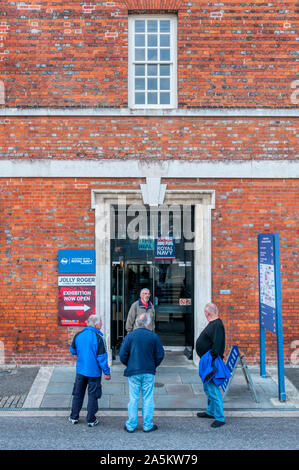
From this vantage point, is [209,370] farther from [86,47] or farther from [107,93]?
[86,47]

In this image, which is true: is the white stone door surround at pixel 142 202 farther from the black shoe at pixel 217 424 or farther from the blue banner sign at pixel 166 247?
the black shoe at pixel 217 424

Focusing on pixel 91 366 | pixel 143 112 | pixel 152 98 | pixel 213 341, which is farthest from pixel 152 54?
pixel 91 366

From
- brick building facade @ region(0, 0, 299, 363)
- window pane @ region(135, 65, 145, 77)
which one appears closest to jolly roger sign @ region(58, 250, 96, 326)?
brick building facade @ region(0, 0, 299, 363)

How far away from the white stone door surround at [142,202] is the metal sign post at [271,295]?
4.44 feet

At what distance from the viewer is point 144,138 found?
8.95m

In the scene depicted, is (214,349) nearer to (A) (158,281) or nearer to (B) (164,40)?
(A) (158,281)

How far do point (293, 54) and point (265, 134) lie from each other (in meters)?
1.75

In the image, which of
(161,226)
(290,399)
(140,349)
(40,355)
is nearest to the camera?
(140,349)

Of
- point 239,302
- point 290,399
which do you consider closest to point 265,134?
point 239,302

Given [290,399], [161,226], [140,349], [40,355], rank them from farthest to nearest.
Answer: [161,226], [40,355], [290,399], [140,349]

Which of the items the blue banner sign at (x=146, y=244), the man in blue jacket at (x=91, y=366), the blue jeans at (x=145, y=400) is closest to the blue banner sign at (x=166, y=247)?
the blue banner sign at (x=146, y=244)

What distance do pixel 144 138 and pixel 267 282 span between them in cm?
379

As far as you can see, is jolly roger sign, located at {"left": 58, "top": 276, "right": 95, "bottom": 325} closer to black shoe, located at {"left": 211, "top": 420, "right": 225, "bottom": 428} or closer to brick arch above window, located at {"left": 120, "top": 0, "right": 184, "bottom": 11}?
black shoe, located at {"left": 211, "top": 420, "right": 225, "bottom": 428}

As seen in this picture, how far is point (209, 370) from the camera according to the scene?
19.5 feet
